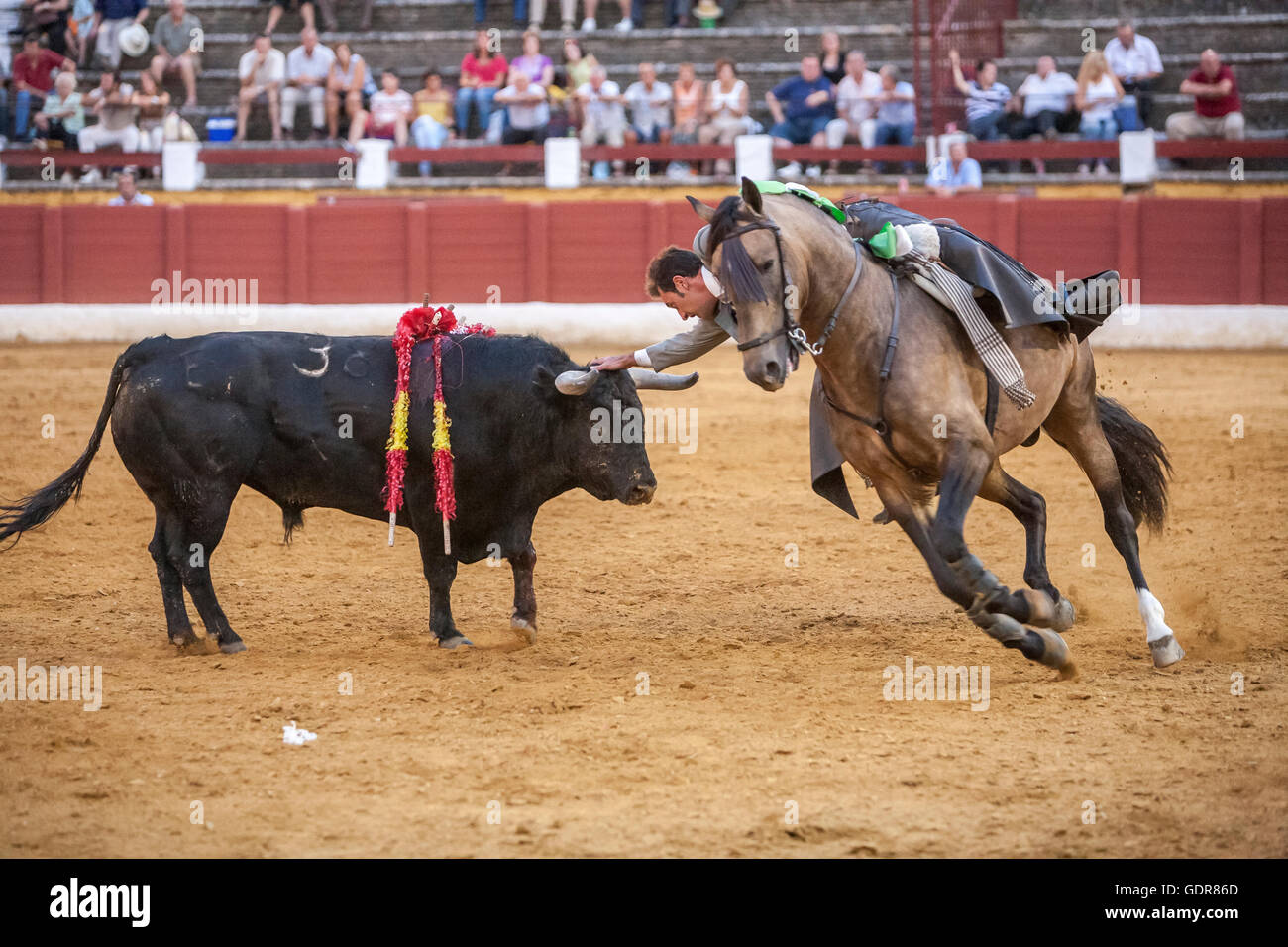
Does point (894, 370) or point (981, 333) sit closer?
point (894, 370)

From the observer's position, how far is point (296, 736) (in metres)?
4.99

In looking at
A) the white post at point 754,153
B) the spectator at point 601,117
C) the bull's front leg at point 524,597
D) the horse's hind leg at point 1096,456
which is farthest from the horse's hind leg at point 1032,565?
the spectator at point 601,117

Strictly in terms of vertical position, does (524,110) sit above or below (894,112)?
above

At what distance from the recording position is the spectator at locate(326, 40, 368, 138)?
59.4ft

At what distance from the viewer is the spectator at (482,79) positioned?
18109mm

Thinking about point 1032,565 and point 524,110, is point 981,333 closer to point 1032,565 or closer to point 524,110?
point 1032,565

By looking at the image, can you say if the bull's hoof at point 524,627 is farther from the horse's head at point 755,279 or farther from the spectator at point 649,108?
the spectator at point 649,108

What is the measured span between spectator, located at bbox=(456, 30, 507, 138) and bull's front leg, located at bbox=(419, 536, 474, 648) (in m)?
12.9

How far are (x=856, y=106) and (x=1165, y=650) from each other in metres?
12.4

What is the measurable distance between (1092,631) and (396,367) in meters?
3.42

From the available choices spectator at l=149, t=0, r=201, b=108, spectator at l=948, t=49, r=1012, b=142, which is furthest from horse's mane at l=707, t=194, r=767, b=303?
spectator at l=149, t=0, r=201, b=108

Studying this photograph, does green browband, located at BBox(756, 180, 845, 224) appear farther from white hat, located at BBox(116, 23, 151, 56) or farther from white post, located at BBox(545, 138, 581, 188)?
white hat, located at BBox(116, 23, 151, 56)

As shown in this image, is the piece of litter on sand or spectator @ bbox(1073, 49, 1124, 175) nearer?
the piece of litter on sand

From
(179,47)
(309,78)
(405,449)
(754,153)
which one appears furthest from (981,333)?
(179,47)
